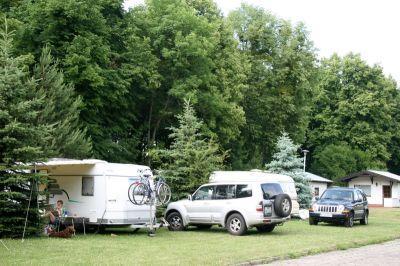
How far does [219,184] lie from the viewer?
21.8 meters

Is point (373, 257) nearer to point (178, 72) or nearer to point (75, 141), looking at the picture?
point (75, 141)

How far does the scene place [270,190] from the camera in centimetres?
2089

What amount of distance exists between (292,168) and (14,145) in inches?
907

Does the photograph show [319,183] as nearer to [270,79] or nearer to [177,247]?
[270,79]

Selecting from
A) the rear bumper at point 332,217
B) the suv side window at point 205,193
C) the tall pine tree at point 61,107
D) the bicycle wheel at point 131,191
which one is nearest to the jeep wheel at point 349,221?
the rear bumper at point 332,217

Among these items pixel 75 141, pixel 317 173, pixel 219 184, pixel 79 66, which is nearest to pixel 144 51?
pixel 79 66

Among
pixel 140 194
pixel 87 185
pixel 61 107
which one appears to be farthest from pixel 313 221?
pixel 61 107

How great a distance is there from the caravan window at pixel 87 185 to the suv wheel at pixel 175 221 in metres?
4.12

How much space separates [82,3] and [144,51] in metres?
6.52

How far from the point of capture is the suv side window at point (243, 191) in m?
20.7

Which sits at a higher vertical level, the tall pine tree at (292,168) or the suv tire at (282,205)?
the tall pine tree at (292,168)

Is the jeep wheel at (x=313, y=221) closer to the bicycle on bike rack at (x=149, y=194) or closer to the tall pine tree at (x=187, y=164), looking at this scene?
the tall pine tree at (x=187, y=164)

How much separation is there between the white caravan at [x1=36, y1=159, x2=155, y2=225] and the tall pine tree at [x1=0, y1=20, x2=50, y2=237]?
3.68 feet

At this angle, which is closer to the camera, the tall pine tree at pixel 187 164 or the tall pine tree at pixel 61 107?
the tall pine tree at pixel 187 164
